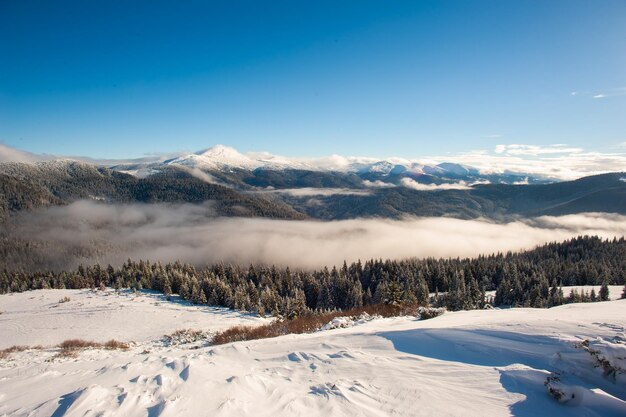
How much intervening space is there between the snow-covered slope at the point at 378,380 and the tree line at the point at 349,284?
3724cm

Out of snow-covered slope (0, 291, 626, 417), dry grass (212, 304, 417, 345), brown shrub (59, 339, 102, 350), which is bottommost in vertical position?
brown shrub (59, 339, 102, 350)

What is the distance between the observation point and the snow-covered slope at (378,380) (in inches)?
265

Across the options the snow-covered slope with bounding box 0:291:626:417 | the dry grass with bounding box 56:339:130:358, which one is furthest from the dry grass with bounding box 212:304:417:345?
the dry grass with bounding box 56:339:130:358

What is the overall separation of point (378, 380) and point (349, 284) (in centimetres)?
7014

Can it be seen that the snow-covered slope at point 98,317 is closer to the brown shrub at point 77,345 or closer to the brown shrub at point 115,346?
the brown shrub at point 77,345

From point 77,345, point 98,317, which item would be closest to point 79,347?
point 77,345

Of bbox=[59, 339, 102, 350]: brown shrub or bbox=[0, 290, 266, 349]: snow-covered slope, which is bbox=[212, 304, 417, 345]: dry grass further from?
bbox=[0, 290, 266, 349]: snow-covered slope

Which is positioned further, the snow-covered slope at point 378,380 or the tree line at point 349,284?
the tree line at point 349,284

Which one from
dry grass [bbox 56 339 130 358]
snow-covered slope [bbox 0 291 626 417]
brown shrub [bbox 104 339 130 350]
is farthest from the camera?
brown shrub [bbox 104 339 130 350]

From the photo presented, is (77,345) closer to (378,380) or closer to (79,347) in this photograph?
(79,347)

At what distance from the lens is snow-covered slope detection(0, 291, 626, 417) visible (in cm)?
674

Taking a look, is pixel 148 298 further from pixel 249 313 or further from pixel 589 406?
pixel 589 406

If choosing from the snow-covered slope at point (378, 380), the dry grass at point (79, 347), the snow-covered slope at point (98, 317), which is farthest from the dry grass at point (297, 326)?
the snow-covered slope at point (98, 317)

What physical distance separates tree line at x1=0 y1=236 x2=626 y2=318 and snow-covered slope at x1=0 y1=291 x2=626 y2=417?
1466 inches
